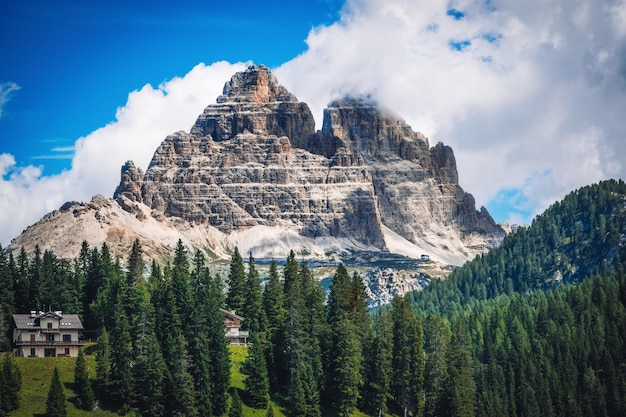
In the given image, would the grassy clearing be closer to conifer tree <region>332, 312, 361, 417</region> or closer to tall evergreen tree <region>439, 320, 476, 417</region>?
conifer tree <region>332, 312, 361, 417</region>

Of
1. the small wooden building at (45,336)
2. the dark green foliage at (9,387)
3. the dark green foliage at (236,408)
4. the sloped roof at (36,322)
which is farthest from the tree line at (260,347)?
the dark green foliage at (9,387)

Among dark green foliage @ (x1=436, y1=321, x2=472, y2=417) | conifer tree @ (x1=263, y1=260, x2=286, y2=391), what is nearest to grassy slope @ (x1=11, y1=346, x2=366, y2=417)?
conifer tree @ (x1=263, y1=260, x2=286, y2=391)

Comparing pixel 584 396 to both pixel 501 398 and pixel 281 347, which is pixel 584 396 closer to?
pixel 501 398

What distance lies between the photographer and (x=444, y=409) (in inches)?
6427

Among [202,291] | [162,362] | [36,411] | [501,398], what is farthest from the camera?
[501,398]

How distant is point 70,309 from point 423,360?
48.5m

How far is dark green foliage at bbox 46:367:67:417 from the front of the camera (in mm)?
130250

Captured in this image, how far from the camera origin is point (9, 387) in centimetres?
12988

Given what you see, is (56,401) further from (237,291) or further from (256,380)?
→ (237,291)

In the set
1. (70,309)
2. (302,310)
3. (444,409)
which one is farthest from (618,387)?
(70,309)

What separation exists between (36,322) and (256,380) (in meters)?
28.0

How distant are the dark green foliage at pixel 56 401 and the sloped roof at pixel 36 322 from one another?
17.3 m

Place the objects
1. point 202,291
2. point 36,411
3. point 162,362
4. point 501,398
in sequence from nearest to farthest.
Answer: point 36,411 < point 162,362 < point 202,291 < point 501,398

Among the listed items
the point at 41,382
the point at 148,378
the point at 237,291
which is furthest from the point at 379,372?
the point at 41,382
